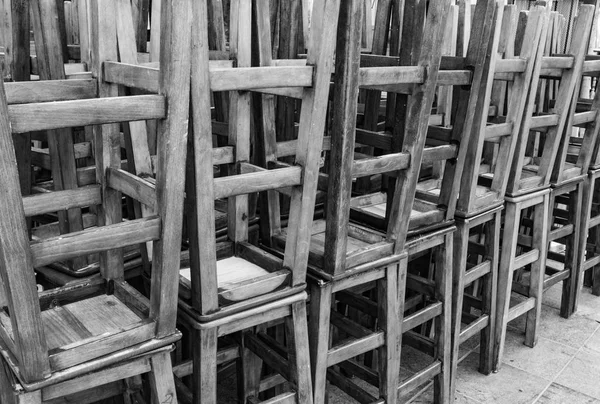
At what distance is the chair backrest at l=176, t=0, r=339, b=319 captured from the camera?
4.76 ft

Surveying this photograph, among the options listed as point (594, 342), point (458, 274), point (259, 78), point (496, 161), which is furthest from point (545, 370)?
point (259, 78)

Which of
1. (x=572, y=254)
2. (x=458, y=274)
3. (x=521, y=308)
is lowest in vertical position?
(x=521, y=308)

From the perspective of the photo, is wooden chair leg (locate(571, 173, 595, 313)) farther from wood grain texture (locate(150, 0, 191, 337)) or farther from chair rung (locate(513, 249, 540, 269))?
wood grain texture (locate(150, 0, 191, 337))

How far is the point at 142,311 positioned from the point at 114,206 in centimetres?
33

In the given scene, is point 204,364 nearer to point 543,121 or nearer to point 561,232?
point 543,121

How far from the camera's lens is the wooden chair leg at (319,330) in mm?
1936

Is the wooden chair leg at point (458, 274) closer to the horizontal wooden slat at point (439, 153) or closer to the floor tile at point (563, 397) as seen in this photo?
the horizontal wooden slat at point (439, 153)

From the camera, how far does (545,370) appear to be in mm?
3121

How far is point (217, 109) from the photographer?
2490mm

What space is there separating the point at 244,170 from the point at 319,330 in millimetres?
587

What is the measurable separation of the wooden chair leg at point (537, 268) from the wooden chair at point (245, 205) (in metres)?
1.76

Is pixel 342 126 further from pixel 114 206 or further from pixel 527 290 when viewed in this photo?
pixel 527 290

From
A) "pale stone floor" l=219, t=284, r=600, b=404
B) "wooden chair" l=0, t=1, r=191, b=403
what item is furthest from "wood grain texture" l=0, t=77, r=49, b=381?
"pale stone floor" l=219, t=284, r=600, b=404

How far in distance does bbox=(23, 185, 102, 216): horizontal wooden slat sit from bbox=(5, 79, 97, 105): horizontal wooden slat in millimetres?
265
